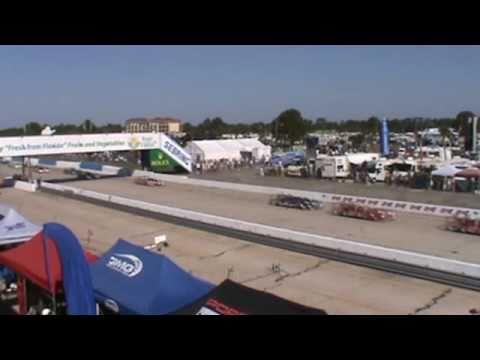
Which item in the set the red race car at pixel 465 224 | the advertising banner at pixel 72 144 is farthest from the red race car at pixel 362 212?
the advertising banner at pixel 72 144

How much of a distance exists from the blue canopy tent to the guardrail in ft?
26.1

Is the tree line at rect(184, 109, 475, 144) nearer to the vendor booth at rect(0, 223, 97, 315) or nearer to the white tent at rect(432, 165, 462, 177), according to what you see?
the white tent at rect(432, 165, 462, 177)

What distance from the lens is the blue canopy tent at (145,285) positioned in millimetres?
7695

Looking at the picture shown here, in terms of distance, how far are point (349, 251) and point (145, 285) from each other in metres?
9.41

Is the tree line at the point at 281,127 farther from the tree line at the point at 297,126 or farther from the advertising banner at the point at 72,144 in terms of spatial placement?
the advertising banner at the point at 72,144

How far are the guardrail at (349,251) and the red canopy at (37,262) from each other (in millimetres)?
8399

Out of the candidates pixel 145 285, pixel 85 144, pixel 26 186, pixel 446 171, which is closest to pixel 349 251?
pixel 145 285

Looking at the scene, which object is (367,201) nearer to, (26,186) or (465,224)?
(465,224)

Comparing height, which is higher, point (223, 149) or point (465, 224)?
point (223, 149)

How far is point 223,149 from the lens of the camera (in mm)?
55375

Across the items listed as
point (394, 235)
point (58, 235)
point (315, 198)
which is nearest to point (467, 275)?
point (394, 235)

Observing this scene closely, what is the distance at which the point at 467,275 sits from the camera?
43.1 ft

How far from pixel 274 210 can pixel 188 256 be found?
9944 millimetres
